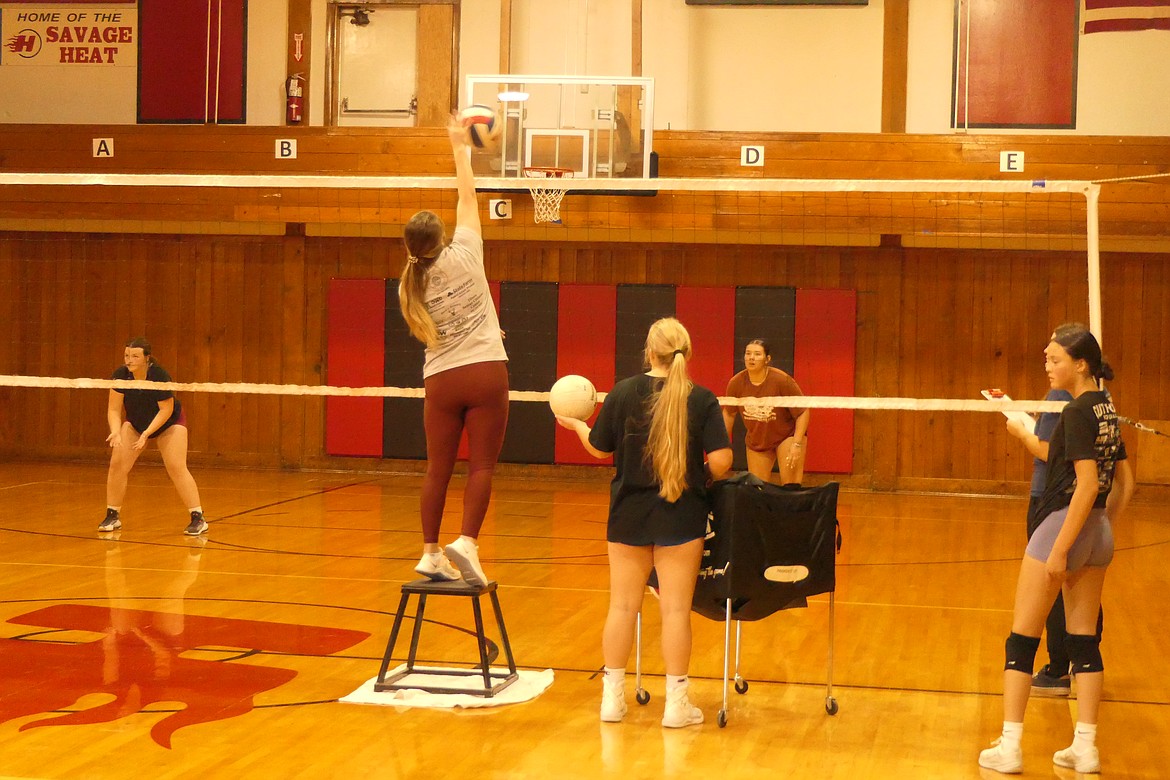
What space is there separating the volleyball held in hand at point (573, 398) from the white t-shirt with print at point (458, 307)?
300mm

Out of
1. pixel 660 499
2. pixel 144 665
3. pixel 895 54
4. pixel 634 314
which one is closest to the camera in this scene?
pixel 660 499

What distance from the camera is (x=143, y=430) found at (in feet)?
31.8

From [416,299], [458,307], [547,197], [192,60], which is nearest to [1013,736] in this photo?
[458,307]

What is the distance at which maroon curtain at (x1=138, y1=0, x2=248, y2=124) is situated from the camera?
14.3 meters

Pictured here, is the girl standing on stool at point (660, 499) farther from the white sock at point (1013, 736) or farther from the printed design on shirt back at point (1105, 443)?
the printed design on shirt back at point (1105, 443)

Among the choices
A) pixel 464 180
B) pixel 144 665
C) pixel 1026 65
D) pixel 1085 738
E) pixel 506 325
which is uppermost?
pixel 1026 65

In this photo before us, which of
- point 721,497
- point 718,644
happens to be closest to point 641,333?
point 718,644

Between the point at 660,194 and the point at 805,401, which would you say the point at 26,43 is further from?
the point at 805,401

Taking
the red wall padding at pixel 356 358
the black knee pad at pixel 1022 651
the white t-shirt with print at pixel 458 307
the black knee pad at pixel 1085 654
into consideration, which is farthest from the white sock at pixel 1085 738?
the red wall padding at pixel 356 358

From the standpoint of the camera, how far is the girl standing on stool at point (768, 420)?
891 centimetres

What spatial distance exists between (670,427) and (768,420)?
4.66m

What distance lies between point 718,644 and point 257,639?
2.35 metres

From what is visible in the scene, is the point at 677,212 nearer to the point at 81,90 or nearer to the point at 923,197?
the point at 923,197

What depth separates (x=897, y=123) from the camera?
13188 mm
